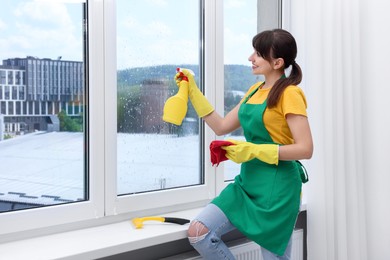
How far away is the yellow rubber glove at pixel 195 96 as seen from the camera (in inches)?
72.1

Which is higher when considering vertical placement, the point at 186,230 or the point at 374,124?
the point at 374,124

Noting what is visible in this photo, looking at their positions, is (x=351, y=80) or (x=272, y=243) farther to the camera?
(x=351, y=80)

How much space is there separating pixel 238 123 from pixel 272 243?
1.64 feet

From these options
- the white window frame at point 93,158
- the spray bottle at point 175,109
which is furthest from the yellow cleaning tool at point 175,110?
the white window frame at point 93,158

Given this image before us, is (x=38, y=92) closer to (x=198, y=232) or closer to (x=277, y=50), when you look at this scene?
(x=198, y=232)

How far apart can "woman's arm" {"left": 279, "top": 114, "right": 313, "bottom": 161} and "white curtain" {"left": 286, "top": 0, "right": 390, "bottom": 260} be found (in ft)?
2.35

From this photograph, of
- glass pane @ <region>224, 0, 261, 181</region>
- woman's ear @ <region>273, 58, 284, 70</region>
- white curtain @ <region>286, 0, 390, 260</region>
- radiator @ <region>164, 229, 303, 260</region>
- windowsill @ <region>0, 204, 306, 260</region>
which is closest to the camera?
windowsill @ <region>0, 204, 306, 260</region>

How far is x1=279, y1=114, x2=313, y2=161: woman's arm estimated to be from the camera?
1635 millimetres

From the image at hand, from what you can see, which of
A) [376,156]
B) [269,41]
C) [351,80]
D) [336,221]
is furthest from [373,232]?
[269,41]

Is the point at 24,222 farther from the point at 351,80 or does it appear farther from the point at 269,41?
the point at 351,80

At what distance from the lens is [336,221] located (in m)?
2.35

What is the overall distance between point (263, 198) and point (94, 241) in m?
0.62

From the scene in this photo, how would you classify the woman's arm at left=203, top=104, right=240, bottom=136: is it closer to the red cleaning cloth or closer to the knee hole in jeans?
the red cleaning cloth

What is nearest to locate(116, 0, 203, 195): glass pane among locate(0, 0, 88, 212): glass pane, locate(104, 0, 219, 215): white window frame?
locate(104, 0, 219, 215): white window frame
